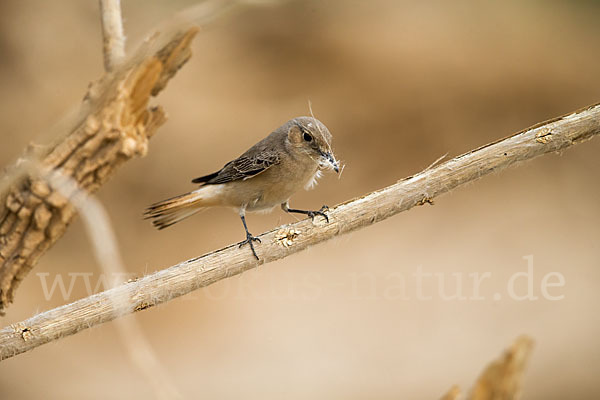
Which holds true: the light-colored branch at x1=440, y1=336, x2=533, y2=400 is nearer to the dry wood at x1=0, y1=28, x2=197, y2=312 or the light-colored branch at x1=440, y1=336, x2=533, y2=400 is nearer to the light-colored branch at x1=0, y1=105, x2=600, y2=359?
the light-colored branch at x1=0, y1=105, x2=600, y2=359

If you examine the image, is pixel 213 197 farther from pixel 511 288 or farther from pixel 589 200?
pixel 589 200

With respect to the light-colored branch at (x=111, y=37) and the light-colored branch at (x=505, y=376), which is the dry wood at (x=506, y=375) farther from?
the light-colored branch at (x=111, y=37)

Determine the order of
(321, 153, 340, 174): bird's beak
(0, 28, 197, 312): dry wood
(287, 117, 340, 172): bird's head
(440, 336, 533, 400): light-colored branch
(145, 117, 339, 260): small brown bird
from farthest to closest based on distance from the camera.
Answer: (145, 117, 339, 260): small brown bird → (287, 117, 340, 172): bird's head → (321, 153, 340, 174): bird's beak → (0, 28, 197, 312): dry wood → (440, 336, 533, 400): light-colored branch

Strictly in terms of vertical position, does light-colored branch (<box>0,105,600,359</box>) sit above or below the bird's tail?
below

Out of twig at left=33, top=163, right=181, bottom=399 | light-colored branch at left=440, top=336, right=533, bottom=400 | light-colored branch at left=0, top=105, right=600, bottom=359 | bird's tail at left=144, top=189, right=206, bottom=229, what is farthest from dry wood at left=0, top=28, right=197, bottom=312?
light-colored branch at left=440, top=336, right=533, bottom=400

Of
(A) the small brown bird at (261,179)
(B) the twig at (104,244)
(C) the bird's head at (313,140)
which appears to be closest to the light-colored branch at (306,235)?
(B) the twig at (104,244)

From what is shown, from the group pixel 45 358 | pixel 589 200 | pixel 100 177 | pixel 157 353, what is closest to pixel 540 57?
pixel 589 200
